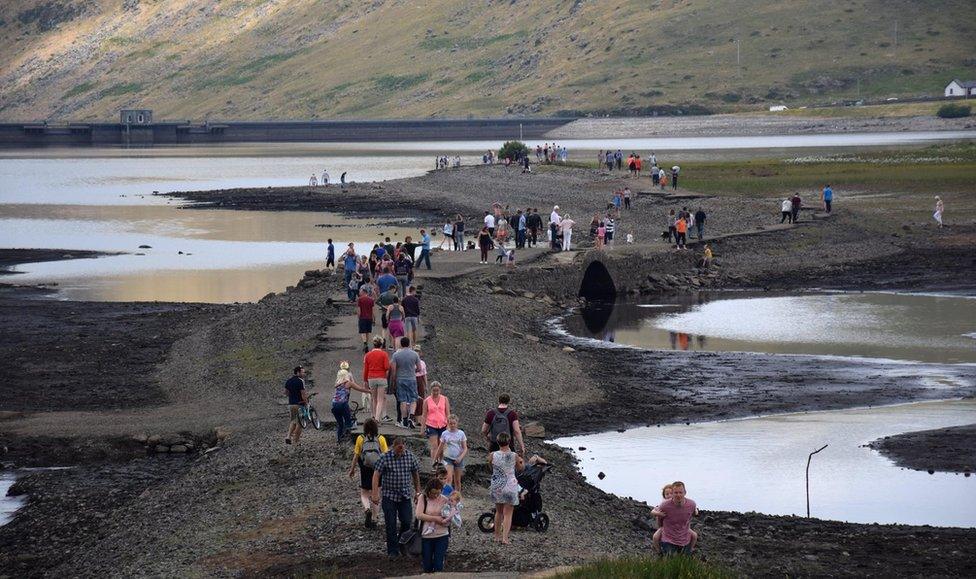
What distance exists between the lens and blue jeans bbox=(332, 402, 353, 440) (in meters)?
23.6

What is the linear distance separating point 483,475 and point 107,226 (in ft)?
216

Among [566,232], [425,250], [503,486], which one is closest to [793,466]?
[503,486]

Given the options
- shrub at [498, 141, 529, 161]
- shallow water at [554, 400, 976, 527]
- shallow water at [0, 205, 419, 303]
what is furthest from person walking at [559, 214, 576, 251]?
shrub at [498, 141, 529, 161]

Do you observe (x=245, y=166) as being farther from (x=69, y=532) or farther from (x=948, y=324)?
(x=69, y=532)

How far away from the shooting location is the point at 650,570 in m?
15.1

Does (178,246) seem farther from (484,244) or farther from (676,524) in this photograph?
(676,524)

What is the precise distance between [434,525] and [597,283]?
32608 millimetres

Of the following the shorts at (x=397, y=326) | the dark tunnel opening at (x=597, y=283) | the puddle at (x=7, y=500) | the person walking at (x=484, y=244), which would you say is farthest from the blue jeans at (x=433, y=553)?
the dark tunnel opening at (x=597, y=283)

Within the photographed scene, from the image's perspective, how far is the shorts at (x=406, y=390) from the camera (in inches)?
916

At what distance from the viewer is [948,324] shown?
4041cm

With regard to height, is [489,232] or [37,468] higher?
[489,232]

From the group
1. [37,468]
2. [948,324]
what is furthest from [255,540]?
[948,324]

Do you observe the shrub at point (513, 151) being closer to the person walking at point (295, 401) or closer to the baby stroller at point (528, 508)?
the person walking at point (295, 401)

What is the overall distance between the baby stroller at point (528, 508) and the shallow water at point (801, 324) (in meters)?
18.7
